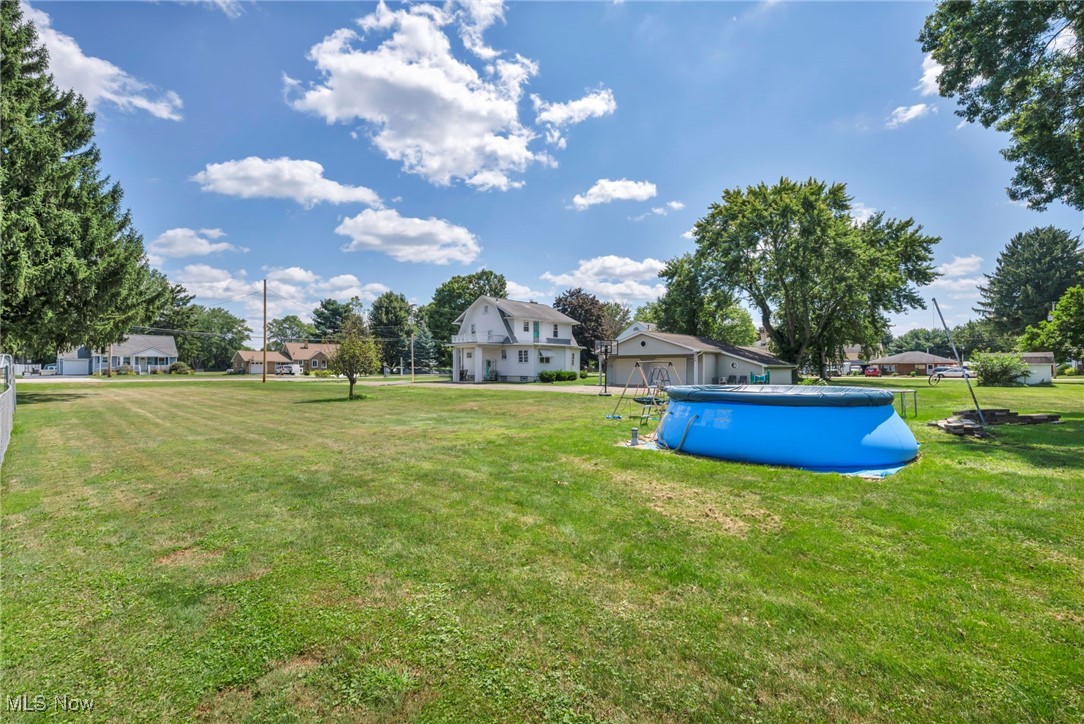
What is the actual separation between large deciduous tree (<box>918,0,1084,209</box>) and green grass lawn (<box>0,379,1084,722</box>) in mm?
10228

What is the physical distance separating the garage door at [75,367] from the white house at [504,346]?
5806 centimetres

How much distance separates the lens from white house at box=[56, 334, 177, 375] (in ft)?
190

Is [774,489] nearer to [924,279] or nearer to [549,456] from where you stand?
[549,456]

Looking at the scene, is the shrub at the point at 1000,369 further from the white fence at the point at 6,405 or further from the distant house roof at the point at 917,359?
the distant house roof at the point at 917,359

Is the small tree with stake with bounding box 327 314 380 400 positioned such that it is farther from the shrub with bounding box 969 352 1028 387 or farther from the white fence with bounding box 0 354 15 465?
the shrub with bounding box 969 352 1028 387

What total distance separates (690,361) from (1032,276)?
6333 centimetres

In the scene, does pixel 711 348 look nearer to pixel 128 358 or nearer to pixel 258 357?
pixel 258 357

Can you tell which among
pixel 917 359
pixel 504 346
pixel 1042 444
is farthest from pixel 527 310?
pixel 917 359

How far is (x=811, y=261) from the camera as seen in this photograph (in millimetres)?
30688

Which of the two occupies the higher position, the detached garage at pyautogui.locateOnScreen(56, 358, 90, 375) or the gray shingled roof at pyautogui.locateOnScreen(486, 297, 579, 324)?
the gray shingled roof at pyautogui.locateOnScreen(486, 297, 579, 324)

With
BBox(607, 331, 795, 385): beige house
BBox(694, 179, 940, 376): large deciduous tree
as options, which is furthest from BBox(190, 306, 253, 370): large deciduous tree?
BBox(694, 179, 940, 376): large deciduous tree

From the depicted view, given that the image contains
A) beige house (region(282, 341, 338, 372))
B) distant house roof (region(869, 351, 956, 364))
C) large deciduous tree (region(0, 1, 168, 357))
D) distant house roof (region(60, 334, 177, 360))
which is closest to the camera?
large deciduous tree (region(0, 1, 168, 357))

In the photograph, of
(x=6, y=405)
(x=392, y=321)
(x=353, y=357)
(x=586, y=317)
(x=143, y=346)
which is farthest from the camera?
(x=392, y=321)

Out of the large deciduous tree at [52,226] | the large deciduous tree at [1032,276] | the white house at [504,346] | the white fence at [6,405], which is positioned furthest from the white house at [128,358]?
the large deciduous tree at [1032,276]
